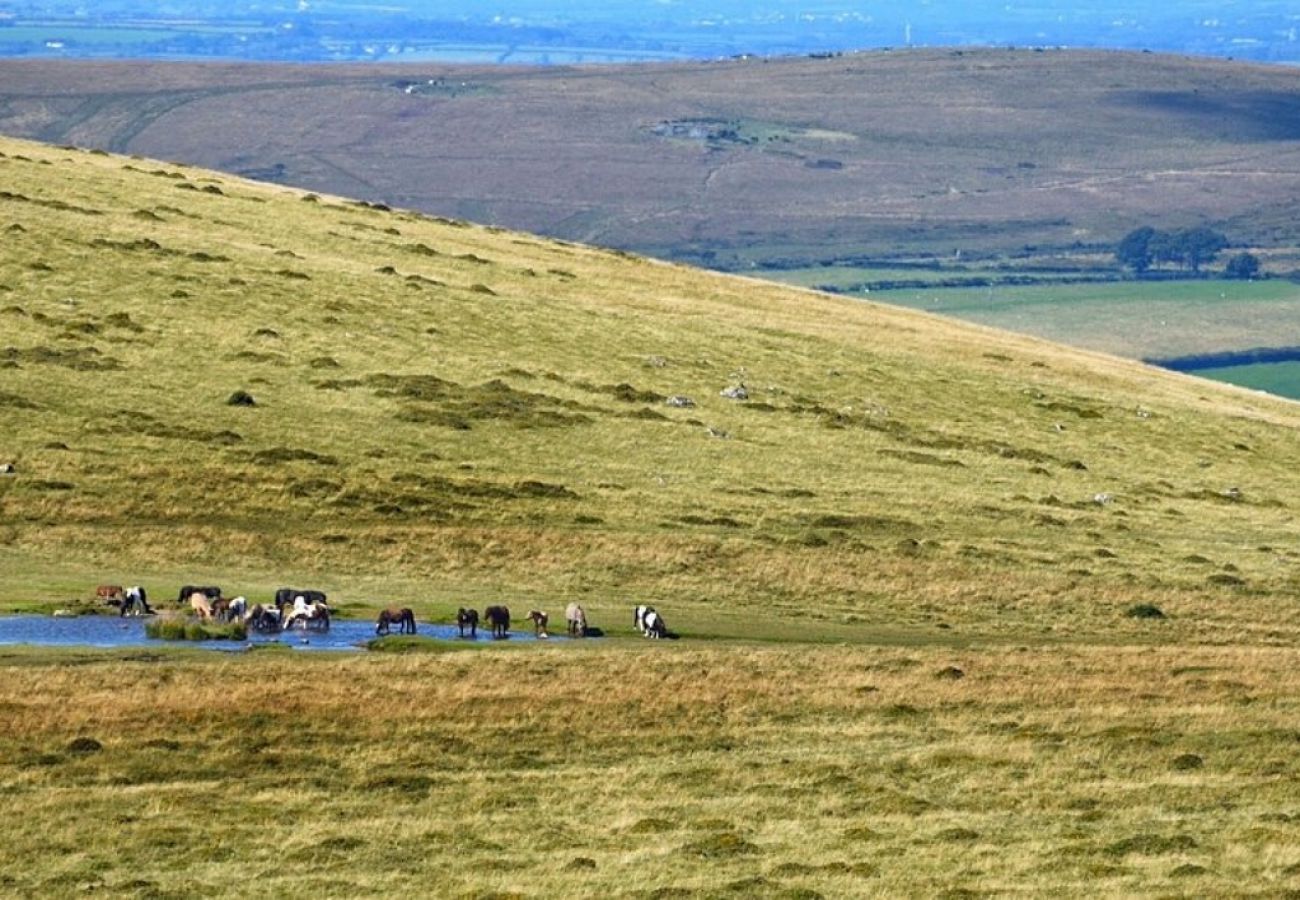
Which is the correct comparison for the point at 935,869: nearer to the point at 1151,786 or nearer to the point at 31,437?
the point at 1151,786

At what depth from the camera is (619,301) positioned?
346 feet

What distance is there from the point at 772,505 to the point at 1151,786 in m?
31.8

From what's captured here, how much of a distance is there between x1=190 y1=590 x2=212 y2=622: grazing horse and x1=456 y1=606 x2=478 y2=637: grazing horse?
16.6 feet

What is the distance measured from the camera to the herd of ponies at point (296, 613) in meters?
48.4

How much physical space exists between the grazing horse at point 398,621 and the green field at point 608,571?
126 centimetres

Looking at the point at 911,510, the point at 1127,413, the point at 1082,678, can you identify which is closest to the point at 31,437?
the point at 911,510

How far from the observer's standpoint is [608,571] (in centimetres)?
5931

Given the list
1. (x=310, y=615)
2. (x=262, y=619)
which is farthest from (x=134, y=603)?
(x=310, y=615)

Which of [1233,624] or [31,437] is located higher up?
[31,437]

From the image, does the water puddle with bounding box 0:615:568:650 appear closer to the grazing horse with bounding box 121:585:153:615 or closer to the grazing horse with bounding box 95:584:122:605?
the grazing horse with bounding box 121:585:153:615

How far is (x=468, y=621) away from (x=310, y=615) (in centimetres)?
327

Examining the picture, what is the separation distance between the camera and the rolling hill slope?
58.8 m

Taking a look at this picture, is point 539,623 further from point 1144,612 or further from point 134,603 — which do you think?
point 1144,612

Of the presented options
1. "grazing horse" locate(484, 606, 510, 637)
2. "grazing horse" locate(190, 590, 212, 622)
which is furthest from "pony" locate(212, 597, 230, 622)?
"grazing horse" locate(484, 606, 510, 637)
